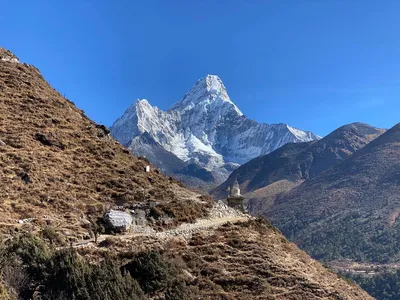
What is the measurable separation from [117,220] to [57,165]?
934 centimetres

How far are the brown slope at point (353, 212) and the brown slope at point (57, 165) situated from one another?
99590 mm

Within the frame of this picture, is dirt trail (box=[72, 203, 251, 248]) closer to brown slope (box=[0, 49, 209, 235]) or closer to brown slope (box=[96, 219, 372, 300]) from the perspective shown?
brown slope (box=[96, 219, 372, 300])

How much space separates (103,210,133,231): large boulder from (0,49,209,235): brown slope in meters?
1.76

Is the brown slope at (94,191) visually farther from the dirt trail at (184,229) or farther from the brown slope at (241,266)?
the dirt trail at (184,229)

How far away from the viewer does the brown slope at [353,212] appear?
126 m

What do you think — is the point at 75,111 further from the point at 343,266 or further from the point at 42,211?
the point at 343,266

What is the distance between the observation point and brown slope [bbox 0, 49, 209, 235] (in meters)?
26.7

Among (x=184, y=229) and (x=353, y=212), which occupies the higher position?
(x=353, y=212)

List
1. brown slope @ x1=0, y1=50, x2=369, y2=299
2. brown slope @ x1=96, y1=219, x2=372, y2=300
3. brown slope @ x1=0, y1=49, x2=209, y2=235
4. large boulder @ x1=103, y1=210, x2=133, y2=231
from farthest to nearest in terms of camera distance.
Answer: brown slope @ x1=0, y1=49, x2=209, y2=235, large boulder @ x1=103, y1=210, x2=133, y2=231, brown slope @ x1=0, y1=50, x2=369, y2=299, brown slope @ x1=96, y1=219, x2=372, y2=300

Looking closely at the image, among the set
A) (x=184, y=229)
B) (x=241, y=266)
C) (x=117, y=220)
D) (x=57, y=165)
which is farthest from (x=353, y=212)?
(x=241, y=266)

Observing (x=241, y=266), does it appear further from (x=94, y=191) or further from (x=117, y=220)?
(x=94, y=191)

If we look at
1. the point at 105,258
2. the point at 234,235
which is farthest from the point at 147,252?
the point at 234,235

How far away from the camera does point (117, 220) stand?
2575cm

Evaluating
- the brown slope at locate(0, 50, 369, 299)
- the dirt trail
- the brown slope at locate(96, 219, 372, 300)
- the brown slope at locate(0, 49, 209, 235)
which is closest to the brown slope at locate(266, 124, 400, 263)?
the dirt trail
